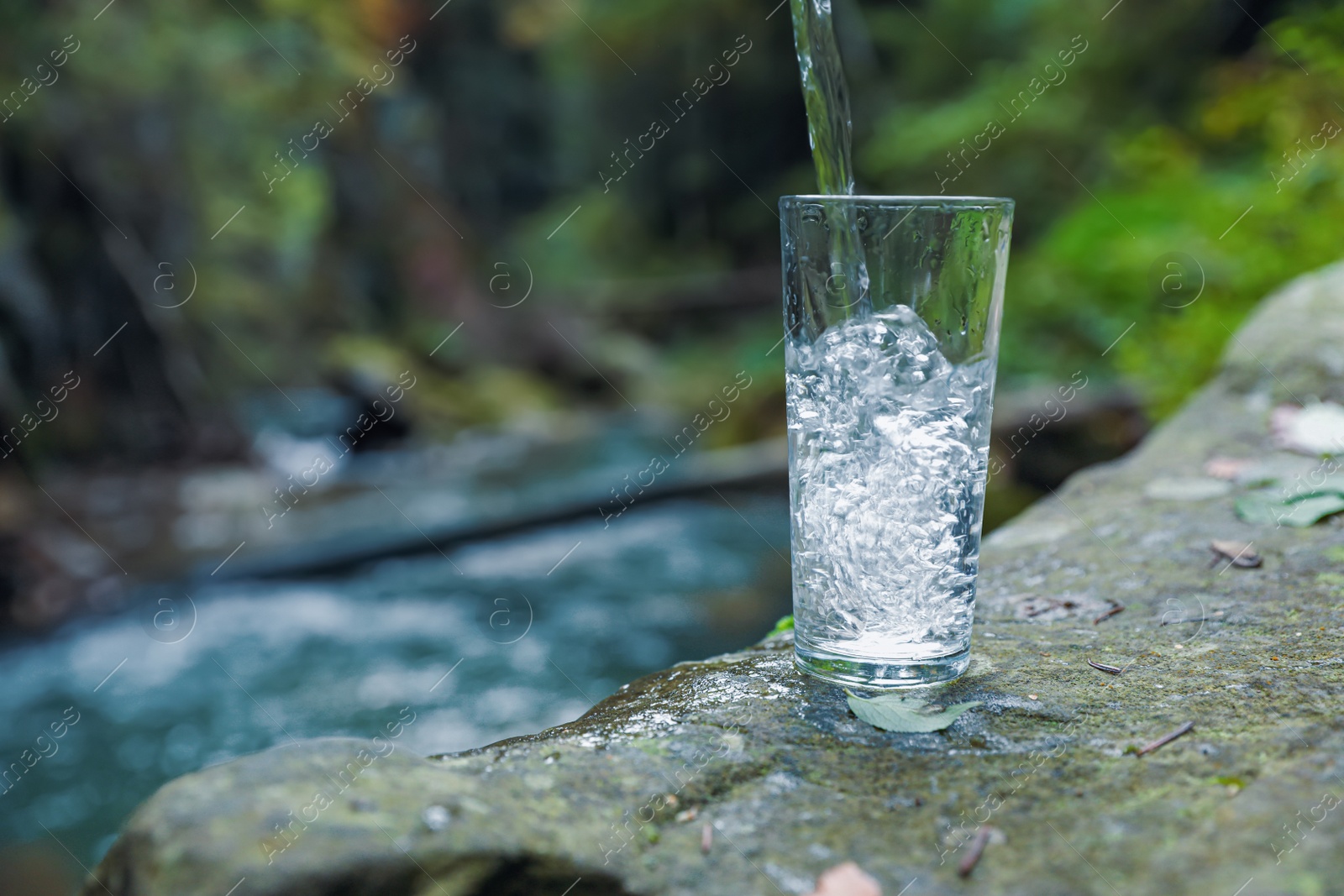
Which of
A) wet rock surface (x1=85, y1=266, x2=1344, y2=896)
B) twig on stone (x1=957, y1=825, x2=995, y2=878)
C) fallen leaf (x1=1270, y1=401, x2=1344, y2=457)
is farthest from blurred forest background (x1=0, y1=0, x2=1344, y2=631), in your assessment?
twig on stone (x1=957, y1=825, x2=995, y2=878)

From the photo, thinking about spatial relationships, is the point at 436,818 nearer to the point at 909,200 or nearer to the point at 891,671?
the point at 891,671

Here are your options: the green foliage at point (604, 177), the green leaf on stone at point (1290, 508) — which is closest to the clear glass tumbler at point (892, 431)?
the green leaf on stone at point (1290, 508)

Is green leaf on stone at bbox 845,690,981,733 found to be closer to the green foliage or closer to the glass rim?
the glass rim

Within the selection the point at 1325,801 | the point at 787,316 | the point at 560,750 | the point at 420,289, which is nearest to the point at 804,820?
the point at 560,750

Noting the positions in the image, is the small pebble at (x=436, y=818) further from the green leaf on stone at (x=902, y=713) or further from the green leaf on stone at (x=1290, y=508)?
the green leaf on stone at (x=1290, y=508)

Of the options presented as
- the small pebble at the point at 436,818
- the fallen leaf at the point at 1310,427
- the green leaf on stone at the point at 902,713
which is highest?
the small pebble at the point at 436,818

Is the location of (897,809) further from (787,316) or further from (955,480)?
(787,316)
